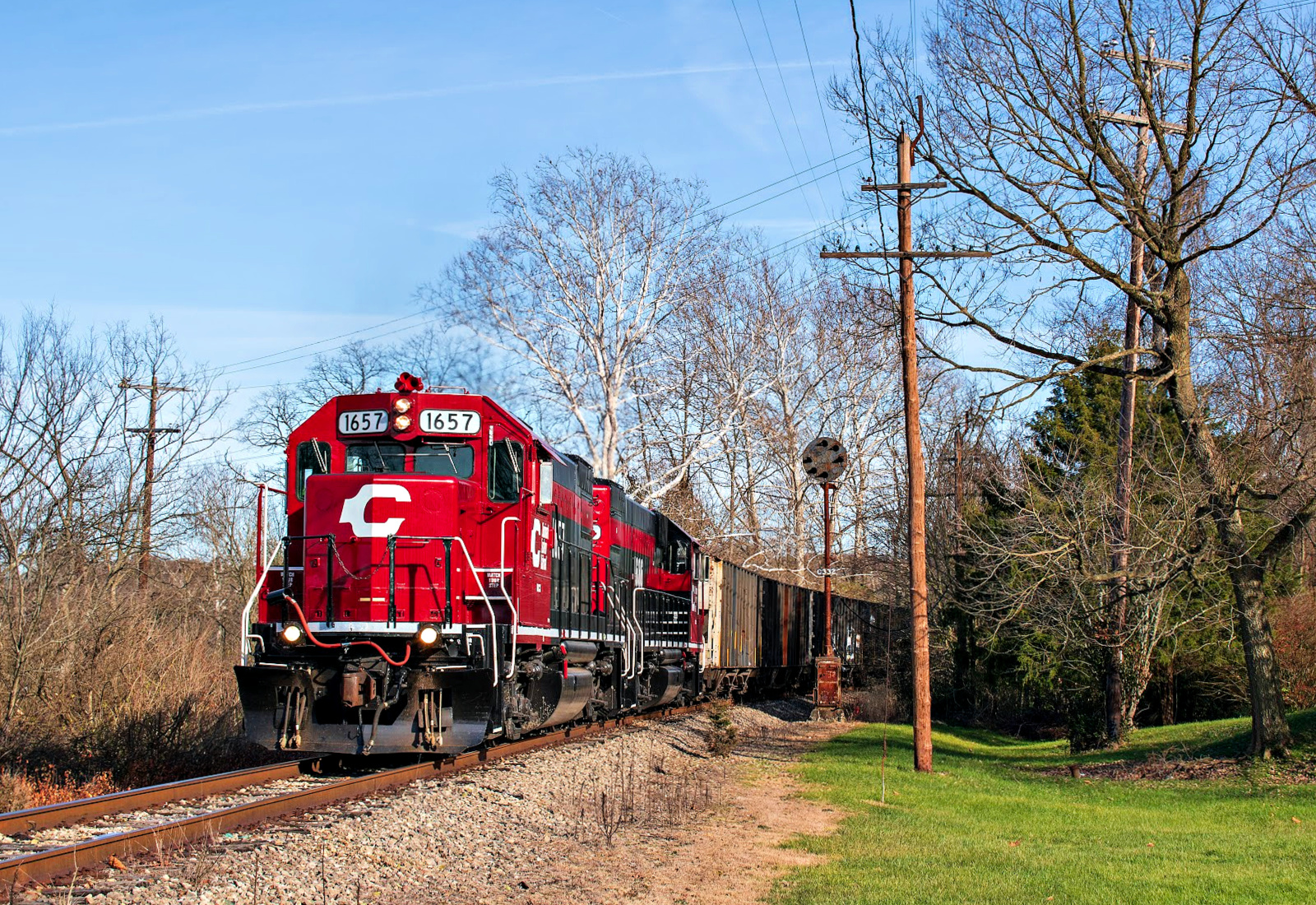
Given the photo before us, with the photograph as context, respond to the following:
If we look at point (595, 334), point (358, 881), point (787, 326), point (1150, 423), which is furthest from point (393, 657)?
point (787, 326)

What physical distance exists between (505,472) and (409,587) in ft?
5.11

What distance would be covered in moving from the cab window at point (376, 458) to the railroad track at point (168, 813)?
301cm

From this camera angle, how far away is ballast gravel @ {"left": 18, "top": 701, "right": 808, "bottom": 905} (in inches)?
265

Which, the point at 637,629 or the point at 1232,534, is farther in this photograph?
the point at 637,629

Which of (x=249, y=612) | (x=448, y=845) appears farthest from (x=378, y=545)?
(x=448, y=845)

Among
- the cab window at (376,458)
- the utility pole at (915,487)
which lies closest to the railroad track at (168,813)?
the cab window at (376,458)

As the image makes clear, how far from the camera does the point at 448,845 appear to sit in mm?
8320

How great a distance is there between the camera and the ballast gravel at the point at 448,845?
22.0 feet

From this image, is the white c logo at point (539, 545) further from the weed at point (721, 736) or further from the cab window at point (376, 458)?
the weed at point (721, 736)

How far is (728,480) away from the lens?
40.2m

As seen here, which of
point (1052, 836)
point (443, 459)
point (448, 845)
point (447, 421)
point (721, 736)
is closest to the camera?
point (448, 845)

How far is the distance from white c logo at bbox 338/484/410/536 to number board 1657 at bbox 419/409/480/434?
2.18 ft

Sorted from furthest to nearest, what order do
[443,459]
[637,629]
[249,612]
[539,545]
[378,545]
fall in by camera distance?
1. [637,629]
2. [539,545]
3. [443,459]
4. [378,545]
5. [249,612]

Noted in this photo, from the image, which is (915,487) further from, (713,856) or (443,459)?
(713,856)
